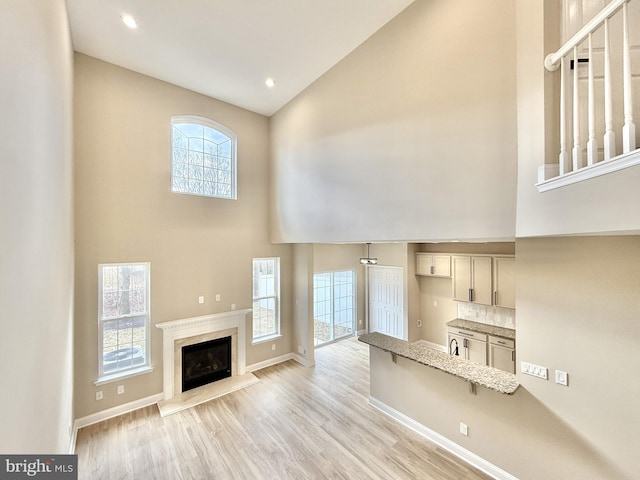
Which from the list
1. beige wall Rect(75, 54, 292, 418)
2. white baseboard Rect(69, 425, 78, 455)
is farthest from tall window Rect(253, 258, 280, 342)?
white baseboard Rect(69, 425, 78, 455)

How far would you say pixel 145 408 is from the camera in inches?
165

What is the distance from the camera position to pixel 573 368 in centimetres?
231

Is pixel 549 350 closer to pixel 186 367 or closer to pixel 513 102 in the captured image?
pixel 513 102

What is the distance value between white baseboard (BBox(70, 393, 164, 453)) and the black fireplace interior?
481mm

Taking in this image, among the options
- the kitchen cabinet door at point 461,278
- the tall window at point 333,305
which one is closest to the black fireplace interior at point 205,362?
the tall window at point 333,305

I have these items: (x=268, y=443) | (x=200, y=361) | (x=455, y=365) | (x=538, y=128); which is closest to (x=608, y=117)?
(x=538, y=128)

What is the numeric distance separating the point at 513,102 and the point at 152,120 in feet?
16.6

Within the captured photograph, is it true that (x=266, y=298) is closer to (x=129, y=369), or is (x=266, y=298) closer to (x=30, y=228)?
(x=129, y=369)

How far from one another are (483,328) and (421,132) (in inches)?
187

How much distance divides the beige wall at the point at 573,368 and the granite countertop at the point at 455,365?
18 cm

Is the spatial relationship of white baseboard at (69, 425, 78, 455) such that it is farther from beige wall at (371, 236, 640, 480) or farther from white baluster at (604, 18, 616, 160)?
white baluster at (604, 18, 616, 160)

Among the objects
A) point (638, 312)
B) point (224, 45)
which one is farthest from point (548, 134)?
point (224, 45)

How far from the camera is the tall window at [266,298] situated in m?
5.74

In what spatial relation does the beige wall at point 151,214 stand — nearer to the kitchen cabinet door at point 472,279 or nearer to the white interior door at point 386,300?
the white interior door at point 386,300
